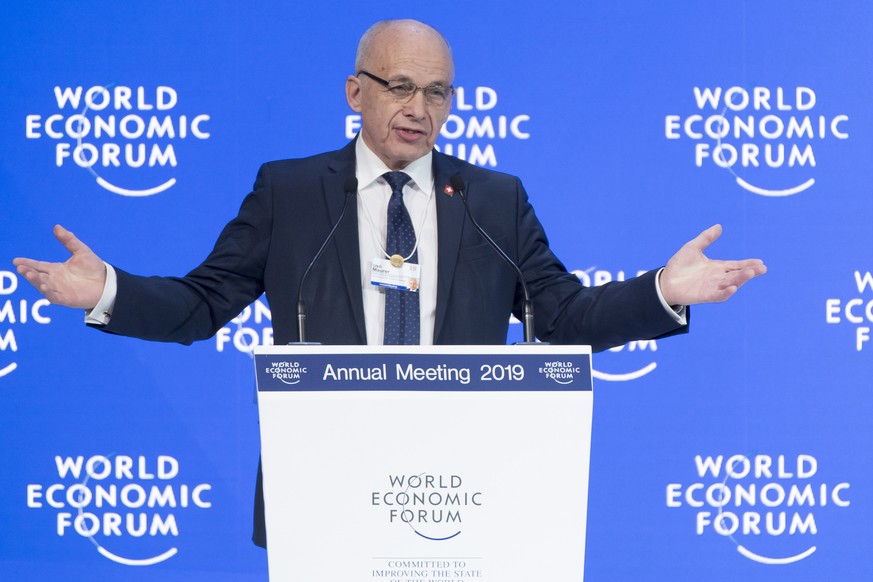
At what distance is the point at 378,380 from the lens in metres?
1.60

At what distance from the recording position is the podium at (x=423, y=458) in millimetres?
1578

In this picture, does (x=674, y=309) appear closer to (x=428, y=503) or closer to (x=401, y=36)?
(x=428, y=503)

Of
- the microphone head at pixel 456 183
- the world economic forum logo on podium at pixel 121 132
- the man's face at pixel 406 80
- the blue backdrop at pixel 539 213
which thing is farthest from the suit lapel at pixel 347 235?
the world economic forum logo on podium at pixel 121 132

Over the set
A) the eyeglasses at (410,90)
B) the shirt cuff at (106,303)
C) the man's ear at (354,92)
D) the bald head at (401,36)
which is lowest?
the shirt cuff at (106,303)

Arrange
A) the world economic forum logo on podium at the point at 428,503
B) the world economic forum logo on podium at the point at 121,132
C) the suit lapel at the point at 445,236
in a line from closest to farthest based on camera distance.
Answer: the world economic forum logo on podium at the point at 428,503
the suit lapel at the point at 445,236
the world economic forum logo on podium at the point at 121,132

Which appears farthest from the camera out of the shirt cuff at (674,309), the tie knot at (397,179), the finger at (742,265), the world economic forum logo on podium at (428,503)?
the tie knot at (397,179)

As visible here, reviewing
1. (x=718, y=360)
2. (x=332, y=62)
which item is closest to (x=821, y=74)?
(x=718, y=360)

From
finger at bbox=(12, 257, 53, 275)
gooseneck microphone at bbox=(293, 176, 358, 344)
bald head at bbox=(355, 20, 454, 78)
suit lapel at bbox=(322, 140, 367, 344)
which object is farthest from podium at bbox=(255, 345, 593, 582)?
bald head at bbox=(355, 20, 454, 78)

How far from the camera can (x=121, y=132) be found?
3.38 m

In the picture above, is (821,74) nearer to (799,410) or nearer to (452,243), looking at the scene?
(799,410)

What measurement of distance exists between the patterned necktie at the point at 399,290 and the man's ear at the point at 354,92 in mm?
211

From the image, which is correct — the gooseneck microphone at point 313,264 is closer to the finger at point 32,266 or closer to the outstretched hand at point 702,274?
the finger at point 32,266

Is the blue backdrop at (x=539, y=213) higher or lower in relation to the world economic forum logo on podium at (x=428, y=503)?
higher

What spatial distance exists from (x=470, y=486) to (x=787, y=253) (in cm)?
220
